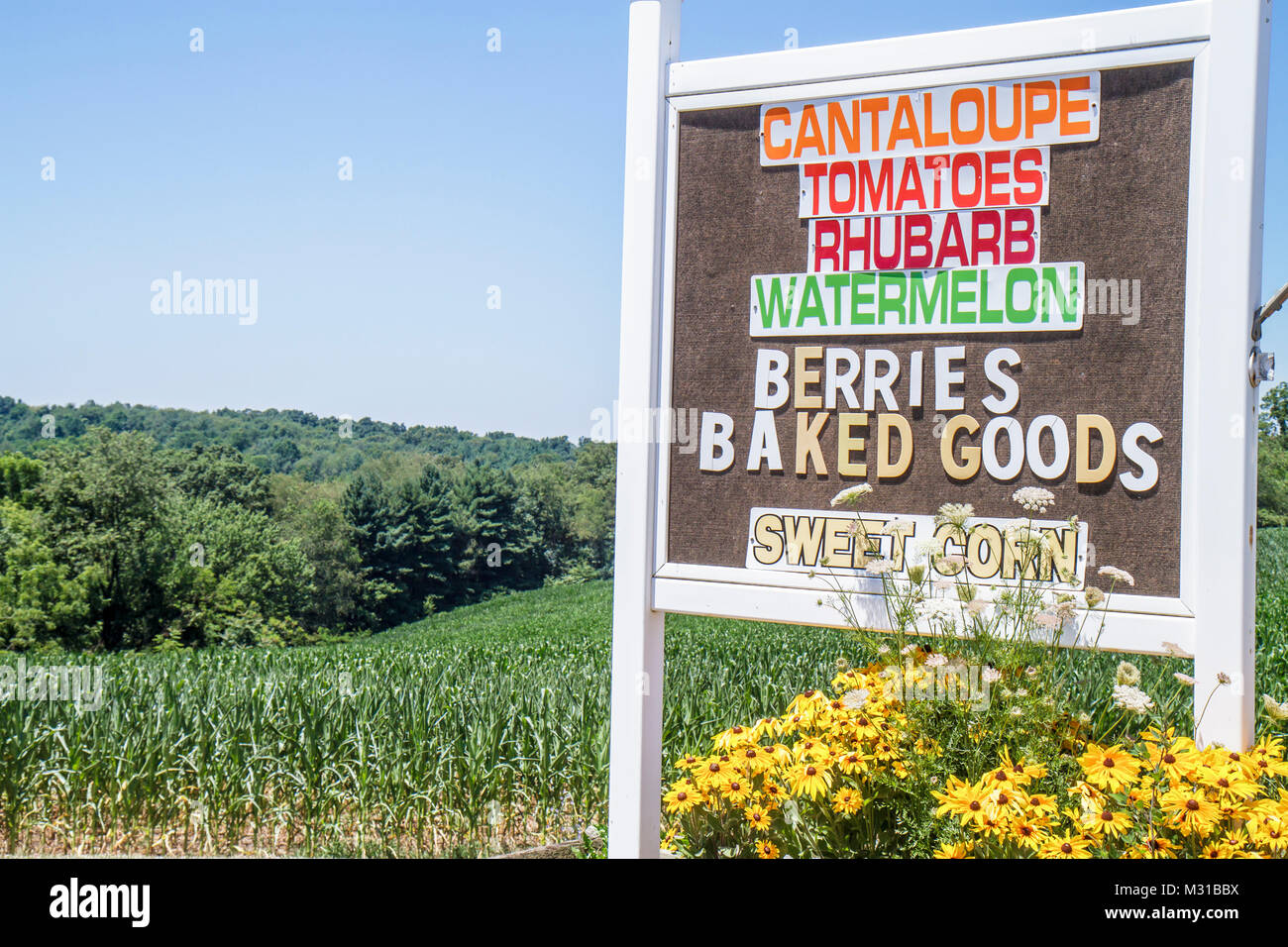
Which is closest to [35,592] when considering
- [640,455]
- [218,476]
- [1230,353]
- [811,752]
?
[218,476]

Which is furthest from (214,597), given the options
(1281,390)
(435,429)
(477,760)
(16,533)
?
(1281,390)

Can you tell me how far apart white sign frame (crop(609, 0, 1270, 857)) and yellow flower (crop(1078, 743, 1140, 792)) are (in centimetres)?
34

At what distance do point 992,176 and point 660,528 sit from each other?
1.59 m

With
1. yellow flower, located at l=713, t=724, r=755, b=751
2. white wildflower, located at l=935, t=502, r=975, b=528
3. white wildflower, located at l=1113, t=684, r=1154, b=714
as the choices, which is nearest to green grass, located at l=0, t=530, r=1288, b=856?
yellow flower, located at l=713, t=724, r=755, b=751

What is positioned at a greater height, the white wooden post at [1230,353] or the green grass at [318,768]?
the white wooden post at [1230,353]

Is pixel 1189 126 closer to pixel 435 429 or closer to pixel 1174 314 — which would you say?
pixel 1174 314

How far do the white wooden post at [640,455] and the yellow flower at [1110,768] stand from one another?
54.2 inches

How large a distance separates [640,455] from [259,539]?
52257 millimetres

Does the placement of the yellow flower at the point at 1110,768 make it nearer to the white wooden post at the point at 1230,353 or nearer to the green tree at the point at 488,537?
the white wooden post at the point at 1230,353

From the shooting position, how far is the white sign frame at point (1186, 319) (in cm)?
255

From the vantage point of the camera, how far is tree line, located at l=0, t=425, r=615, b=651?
123 feet

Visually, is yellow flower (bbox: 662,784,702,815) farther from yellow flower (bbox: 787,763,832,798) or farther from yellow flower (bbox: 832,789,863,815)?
yellow flower (bbox: 832,789,863,815)

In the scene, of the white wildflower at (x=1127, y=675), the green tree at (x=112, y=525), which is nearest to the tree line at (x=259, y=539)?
the green tree at (x=112, y=525)

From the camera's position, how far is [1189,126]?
2.63m
